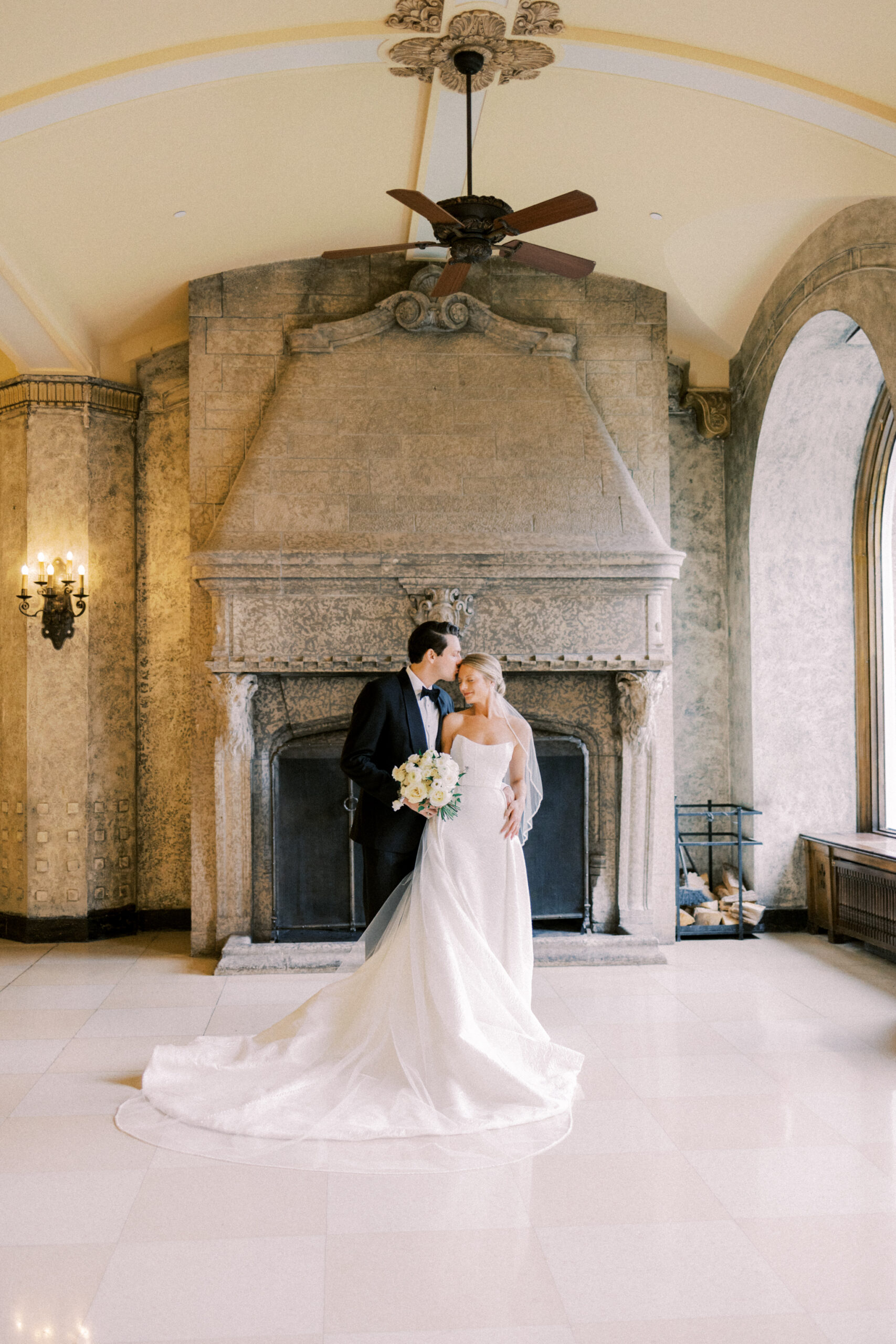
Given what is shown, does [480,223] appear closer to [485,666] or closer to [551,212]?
[551,212]

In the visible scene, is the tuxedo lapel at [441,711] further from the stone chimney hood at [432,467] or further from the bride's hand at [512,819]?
the stone chimney hood at [432,467]

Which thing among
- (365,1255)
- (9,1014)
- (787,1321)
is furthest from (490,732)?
(9,1014)

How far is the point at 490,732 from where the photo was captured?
459 cm

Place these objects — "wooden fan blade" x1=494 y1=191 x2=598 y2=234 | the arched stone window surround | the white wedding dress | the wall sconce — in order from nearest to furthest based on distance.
Answer: the white wedding dress
"wooden fan blade" x1=494 y1=191 x2=598 y2=234
the wall sconce
the arched stone window surround

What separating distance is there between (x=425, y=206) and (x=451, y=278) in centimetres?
73

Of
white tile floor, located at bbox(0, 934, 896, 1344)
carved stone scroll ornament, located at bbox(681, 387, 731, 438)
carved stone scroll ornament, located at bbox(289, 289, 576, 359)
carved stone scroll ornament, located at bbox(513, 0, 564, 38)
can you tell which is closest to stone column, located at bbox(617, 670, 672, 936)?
white tile floor, located at bbox(0, 934, 896, 1344)

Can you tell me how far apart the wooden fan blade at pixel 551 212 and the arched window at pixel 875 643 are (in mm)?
3652

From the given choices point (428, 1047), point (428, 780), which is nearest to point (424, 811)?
point (428, 780)

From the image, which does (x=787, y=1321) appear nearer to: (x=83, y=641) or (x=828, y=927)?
(x=828, y=927)

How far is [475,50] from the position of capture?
4.49 meters

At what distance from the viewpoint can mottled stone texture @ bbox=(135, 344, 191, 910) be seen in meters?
7.30

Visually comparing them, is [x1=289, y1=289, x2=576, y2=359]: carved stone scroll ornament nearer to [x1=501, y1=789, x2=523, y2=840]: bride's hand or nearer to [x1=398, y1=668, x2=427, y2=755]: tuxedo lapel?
[x1=398, y1=668, x2=427, y2=755]: tuxedo lapel

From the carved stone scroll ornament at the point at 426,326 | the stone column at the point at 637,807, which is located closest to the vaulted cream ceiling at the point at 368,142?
the carved stone scroll ornament at the point at 426,326

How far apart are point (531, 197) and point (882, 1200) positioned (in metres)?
5.04
